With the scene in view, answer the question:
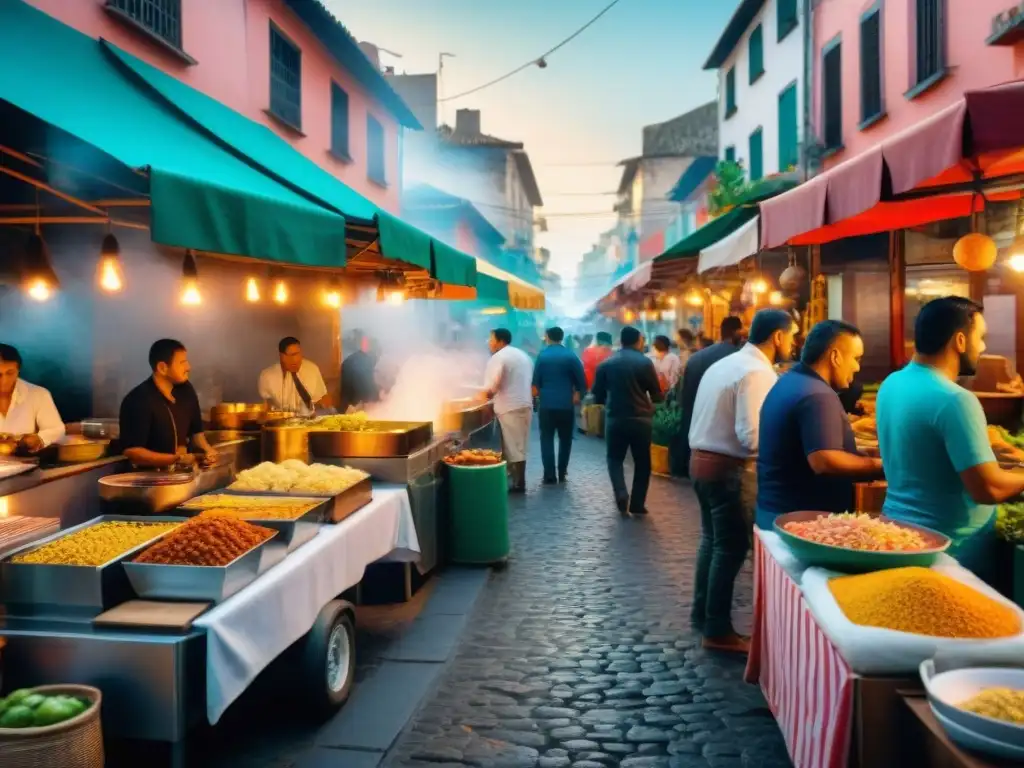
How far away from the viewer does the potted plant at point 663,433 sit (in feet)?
40.9

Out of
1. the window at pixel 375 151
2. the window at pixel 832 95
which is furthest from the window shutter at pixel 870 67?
the window at pixel 375 151

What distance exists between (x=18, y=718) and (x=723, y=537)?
4026 millimetres

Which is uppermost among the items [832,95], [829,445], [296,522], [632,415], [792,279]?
[832,95]

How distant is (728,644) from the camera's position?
550cm

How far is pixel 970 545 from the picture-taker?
3.69 m

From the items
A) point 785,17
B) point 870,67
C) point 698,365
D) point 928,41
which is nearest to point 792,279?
point 698,365

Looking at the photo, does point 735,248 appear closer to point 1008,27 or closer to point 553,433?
point 1008,27

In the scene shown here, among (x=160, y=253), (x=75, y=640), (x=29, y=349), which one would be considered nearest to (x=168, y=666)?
(x=75, y=640)

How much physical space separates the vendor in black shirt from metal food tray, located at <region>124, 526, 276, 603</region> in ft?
6.47

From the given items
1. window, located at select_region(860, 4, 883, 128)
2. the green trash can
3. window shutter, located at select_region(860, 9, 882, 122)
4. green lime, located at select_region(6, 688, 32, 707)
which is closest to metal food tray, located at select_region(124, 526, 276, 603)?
green lime, located at select_region(6, 688, 32, 707)

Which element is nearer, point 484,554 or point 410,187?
point 484,554

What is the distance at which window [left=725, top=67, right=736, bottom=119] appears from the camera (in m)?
24.2

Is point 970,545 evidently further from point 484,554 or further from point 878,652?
point 484,554

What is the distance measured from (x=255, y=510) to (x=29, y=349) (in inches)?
168
